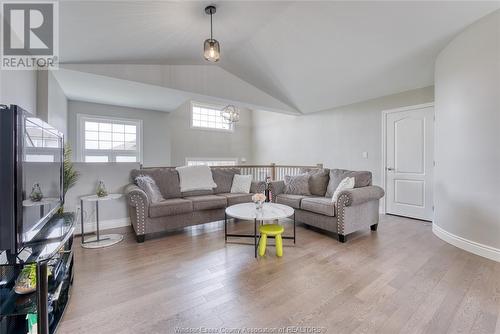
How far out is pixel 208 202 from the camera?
3332 mm

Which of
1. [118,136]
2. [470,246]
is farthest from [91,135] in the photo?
[470,246]

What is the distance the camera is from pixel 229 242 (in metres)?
2.81

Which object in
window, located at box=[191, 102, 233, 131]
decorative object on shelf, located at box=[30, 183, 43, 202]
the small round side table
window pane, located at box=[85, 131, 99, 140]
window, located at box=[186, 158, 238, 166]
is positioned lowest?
the small round side table

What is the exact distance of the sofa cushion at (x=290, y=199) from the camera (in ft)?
11.2

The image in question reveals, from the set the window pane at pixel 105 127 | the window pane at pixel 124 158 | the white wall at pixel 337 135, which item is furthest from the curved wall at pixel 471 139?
the window pane at pixel 105 127

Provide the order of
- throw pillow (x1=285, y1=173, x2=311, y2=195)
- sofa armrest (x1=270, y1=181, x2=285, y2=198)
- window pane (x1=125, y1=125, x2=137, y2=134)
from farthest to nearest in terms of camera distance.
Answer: window pane (x1=125, y1=125, x2=137, y2=134) → sofa armrest (x1=270, y1=181, x2=285, y2=198) → throw pillow (x1=285, y1=173, x2=311, y2=195)

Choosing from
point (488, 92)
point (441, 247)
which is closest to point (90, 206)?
point (441, 247)

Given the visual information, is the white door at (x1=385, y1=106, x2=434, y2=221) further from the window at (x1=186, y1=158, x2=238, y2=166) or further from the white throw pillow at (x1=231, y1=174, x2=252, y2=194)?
the window at (x1=186, y1=158, x2=238, y2=166)

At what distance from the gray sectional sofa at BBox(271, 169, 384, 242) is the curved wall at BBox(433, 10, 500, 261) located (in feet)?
2.72

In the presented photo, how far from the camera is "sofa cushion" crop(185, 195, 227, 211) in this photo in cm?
324

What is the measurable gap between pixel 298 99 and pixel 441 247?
3.75 metres

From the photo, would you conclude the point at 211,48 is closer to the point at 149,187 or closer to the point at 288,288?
the point at 149,187

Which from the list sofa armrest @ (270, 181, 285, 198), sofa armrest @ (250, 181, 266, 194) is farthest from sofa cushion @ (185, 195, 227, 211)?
sofa armrest @ (270, 181, 285, 198)

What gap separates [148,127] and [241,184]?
120 inches
